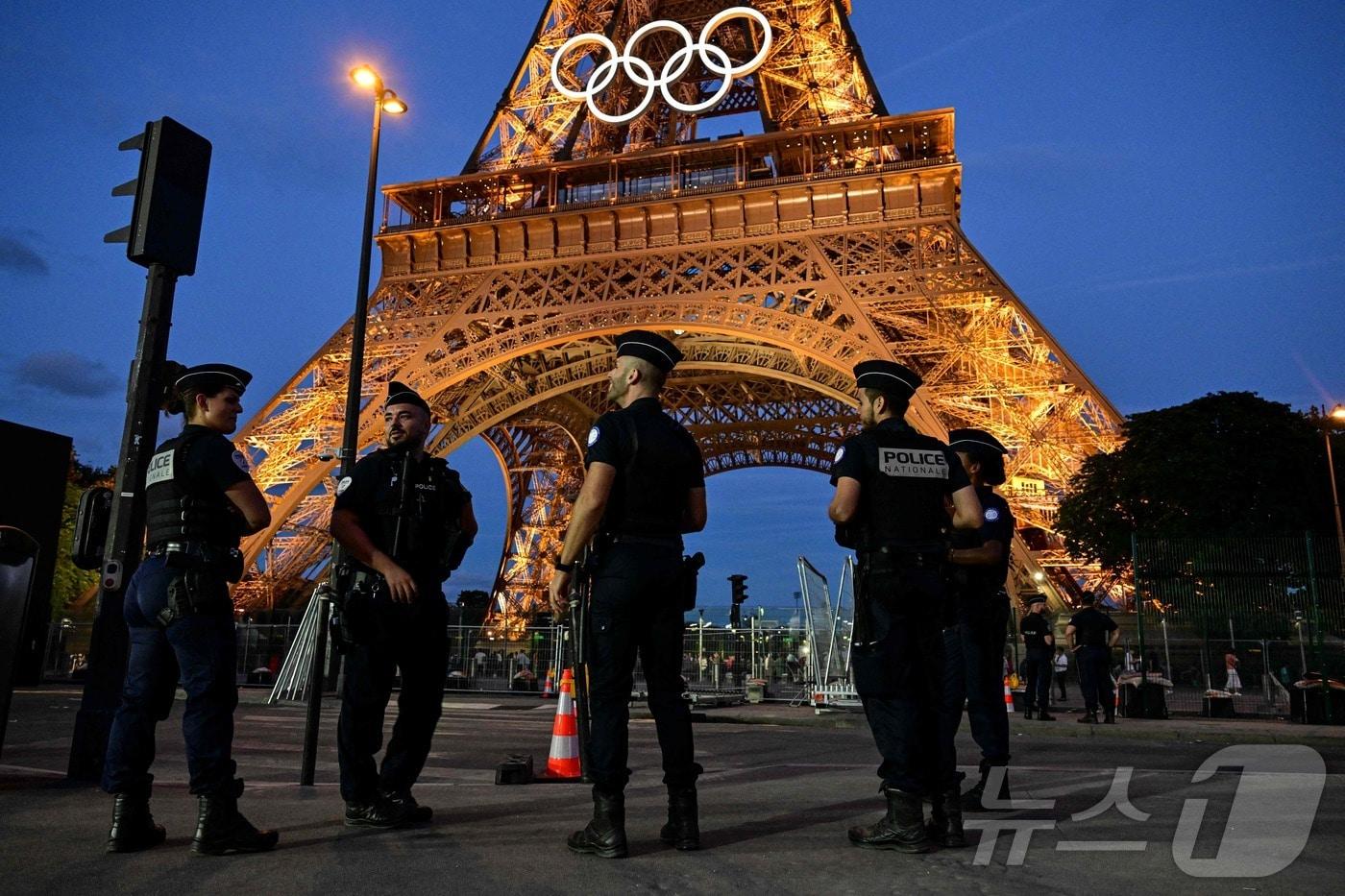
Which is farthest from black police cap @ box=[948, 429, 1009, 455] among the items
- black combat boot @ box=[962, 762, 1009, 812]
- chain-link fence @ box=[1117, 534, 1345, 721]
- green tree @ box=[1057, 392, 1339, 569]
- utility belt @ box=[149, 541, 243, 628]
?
green tree @ box=[1057, 392, 1339, 569]

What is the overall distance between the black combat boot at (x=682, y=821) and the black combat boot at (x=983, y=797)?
1.88m

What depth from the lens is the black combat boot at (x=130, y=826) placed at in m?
3.63

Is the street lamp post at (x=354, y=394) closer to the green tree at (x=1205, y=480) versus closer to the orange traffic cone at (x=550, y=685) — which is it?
the orange traffic cone at (x=550, y=685)

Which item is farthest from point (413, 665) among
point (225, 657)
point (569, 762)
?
point (569, 762)

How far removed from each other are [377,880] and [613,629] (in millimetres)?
1150

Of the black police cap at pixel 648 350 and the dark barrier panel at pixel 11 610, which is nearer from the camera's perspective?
the black police cap at pixel 648 350

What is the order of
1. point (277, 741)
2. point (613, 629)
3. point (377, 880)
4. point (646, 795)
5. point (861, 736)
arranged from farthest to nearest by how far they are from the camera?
point (861, 736), point (277, 741), point (646, 795), point (613, 629), point (377, 880)

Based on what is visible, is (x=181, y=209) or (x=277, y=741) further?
(x=277, y=741)

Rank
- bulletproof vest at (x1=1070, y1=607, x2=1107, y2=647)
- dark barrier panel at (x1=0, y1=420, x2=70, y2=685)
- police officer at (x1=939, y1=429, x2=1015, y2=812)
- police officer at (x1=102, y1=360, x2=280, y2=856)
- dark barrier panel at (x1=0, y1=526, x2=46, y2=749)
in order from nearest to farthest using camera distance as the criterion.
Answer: police officer at (x1=102, y1=360, x2=280, y2=856) → police officer at (x1=939, y1=429, x2=1015, y2=812) → dark barrier panel at (x1=0, y1=526, x2=46, y2=749) → dark barrier panel at (x1=0, y1=420, x2=70, y2=685) → bulletproof vest at (x1=1070, y1=607, x2=1107, y2=647)

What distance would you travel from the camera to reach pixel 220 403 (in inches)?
163

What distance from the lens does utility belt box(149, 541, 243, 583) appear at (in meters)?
3.81

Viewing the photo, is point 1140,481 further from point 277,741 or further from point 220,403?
point 220,403

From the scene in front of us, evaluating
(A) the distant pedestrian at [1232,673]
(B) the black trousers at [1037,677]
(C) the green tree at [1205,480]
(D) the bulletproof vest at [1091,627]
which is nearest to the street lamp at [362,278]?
(D) the bulletproof vest at [1091,627]

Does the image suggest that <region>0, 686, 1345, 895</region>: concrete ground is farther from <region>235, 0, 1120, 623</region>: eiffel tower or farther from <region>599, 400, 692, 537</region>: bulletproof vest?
<region>235, 0, 1120, 623</region>: eiffel tower
